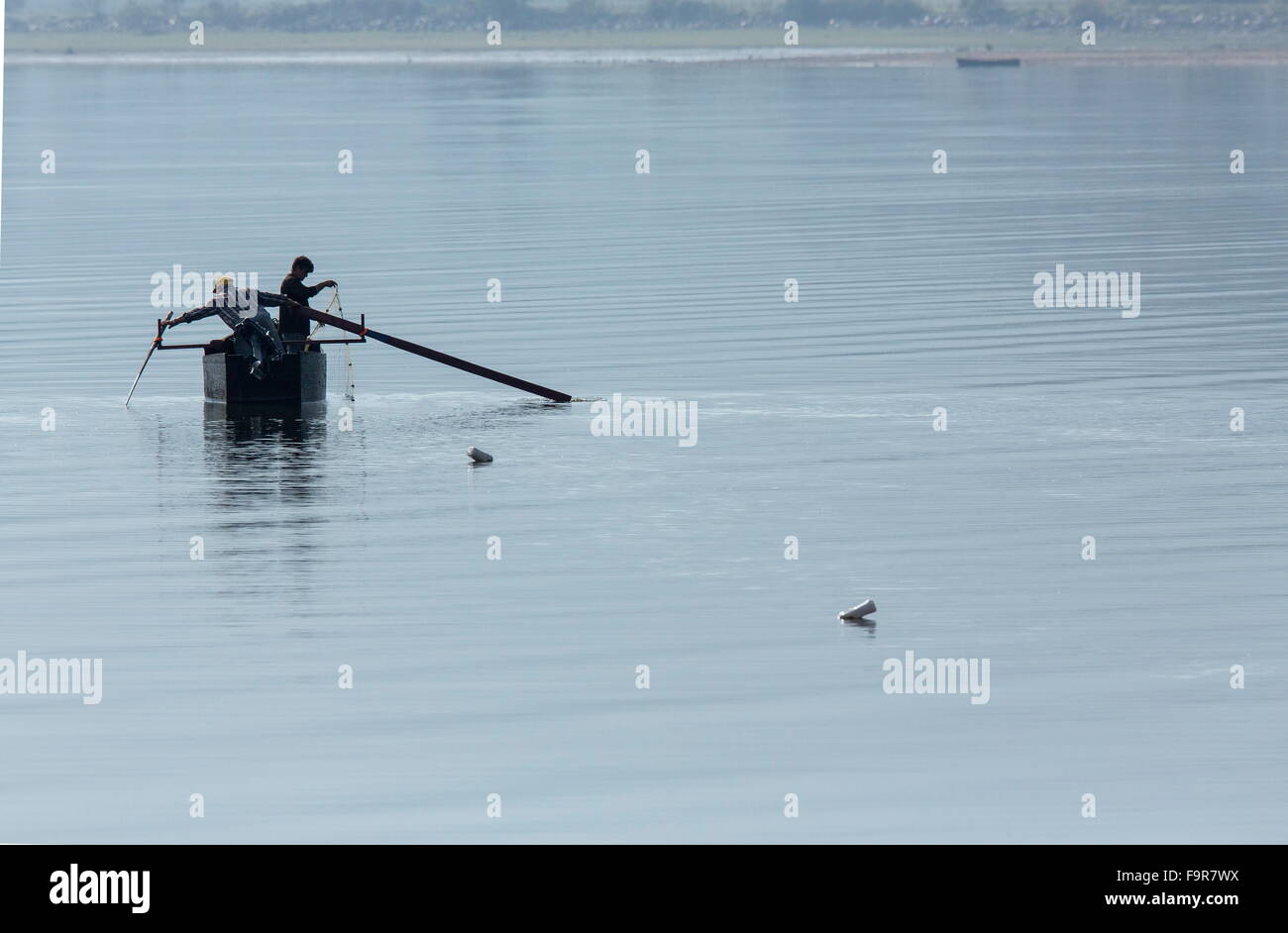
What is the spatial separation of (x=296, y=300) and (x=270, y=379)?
1119 millimetres

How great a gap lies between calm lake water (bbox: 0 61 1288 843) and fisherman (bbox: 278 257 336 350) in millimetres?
1093

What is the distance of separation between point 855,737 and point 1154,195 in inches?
2193

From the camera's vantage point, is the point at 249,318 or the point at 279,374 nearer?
the point at 249,318

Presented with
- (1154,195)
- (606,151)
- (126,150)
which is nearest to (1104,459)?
(1154,195)

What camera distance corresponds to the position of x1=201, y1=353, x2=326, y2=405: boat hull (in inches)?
1358

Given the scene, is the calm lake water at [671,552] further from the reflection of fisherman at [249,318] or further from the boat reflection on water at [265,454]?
the reflection of fisherman at [249,318]

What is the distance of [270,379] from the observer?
3459 centimetres

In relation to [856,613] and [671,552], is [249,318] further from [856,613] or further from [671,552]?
[856,613]

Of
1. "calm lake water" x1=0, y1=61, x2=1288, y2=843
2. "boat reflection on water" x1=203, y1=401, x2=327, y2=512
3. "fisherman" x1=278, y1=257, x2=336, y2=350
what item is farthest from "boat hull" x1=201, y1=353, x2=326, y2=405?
"calm lake water" x1=0, y1=61, x2=1288, y2=843

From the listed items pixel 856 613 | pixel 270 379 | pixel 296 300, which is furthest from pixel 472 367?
pixel 856 613

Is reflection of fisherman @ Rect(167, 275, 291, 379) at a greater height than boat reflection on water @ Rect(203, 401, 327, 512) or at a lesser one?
greater

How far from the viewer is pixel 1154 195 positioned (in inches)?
2864

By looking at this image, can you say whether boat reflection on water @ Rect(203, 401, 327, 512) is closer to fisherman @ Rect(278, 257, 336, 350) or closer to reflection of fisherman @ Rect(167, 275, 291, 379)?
reflection of fisherman @ Rect(167, 275, 291, 379)
